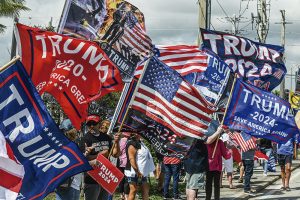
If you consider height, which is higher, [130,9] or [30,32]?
[130,9]

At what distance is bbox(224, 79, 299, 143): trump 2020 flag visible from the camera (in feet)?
32.3

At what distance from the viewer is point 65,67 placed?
767 cm

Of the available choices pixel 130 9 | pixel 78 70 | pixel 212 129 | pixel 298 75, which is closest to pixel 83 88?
pixel 78 70

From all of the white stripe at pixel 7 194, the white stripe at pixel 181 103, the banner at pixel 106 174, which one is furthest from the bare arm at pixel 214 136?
the white stripe at pixel 7 194

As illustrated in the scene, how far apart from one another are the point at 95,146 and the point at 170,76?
1377mm

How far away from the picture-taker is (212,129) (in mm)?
10383

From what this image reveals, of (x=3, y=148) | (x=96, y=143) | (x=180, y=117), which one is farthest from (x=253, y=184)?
(x=3, y=148)

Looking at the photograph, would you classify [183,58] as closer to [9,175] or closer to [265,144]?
[9,175]

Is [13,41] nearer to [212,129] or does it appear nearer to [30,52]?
[30,52]

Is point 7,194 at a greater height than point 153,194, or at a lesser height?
greater

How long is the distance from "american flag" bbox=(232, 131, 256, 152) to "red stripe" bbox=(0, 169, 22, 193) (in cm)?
929

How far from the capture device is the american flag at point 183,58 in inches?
412

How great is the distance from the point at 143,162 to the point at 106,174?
264 cm

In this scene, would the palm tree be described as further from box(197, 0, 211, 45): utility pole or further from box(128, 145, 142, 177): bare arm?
box(128, 145, 142, 177): bare arm
